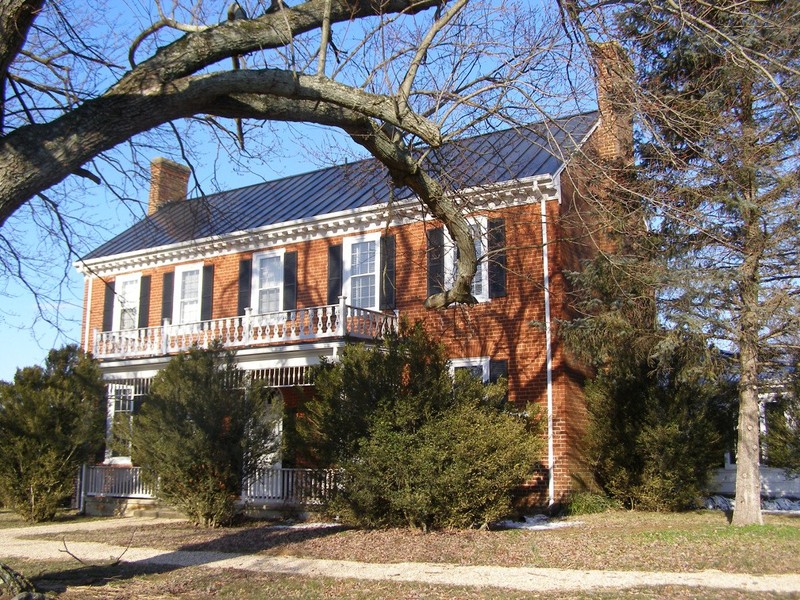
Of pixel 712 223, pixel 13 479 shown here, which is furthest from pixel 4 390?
pixel 712 223

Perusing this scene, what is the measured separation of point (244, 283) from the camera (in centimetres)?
2130

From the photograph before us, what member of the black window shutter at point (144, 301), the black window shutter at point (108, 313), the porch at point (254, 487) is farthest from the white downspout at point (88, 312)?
the porch at point (254, 487)

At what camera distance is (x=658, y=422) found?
15711 millimetres

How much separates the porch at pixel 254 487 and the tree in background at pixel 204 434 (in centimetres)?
54

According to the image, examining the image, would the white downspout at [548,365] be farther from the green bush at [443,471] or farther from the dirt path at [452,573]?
the dirt path at [452,573]

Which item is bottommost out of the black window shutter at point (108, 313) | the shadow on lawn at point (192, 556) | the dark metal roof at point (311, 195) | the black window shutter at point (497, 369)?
the shadow on lawn at point (192, 556)

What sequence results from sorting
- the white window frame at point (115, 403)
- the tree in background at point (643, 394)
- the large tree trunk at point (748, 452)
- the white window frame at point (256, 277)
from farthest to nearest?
the white window frame at point (256, 277) < the white window frame at point (115, 403) < the tree in background at point (643, 394) < the large tree trunk at point (748, 452)

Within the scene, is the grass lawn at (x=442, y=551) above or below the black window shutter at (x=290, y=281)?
below

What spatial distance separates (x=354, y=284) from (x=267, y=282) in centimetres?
280

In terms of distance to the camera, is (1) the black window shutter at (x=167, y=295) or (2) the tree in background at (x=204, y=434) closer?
(2) the tree in background at (x=204, y=434)

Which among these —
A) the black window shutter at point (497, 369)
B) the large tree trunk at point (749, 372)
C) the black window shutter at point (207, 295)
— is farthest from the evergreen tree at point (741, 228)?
the black window shutter at point (207, 295)

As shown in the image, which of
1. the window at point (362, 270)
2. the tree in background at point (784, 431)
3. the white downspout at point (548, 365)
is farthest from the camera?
the window at point (362, 270)

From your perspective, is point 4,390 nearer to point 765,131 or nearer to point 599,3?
→ point 599,3

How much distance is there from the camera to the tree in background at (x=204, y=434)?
48.4ft
